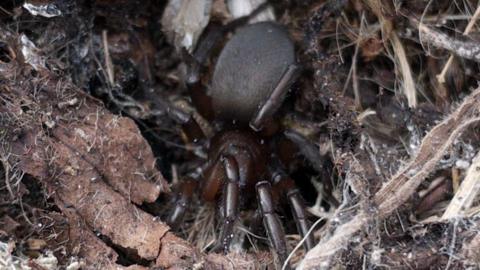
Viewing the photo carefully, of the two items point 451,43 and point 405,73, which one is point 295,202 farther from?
point 451,43

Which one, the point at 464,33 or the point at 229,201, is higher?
Result: the point at 464,33

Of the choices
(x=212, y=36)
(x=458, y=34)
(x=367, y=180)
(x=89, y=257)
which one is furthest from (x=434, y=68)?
(x=89, y=257)

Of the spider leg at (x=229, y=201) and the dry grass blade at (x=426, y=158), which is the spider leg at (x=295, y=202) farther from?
the dry grass blade at (x=426, y=158)

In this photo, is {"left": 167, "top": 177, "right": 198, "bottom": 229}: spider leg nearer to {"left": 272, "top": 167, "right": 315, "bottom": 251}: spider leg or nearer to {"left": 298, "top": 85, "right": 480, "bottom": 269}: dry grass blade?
{"left": 272, "top": 167, "right": 315, "bottom": 251}: spider leg

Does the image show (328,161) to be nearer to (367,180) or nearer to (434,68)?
(367,180)

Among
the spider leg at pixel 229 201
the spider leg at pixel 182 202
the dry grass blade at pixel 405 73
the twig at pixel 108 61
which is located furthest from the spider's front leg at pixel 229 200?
the dry grass blade at pixel 405 73

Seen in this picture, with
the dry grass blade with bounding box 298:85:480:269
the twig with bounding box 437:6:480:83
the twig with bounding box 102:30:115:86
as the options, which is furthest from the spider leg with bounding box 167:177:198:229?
the twig with bounding box 437:6:480:83

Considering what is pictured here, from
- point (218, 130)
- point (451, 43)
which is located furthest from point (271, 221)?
point (451, 43)
